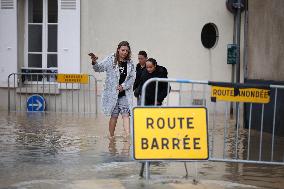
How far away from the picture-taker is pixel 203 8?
60.2 ft

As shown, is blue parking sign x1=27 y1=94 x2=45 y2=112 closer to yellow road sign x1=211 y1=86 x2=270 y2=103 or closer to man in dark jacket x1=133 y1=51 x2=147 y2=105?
man in dark jacket x1=133 y1=51 x2=147 y2=105

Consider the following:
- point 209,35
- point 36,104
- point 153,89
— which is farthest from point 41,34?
point 153,89

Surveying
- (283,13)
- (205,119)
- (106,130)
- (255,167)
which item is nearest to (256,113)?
(283,13)

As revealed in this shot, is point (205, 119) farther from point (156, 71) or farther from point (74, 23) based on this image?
point (74, 23)

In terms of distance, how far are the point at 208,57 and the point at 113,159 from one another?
31.3 ft

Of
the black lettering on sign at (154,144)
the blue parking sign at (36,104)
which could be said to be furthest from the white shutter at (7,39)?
the black lettering on sign at (154,144)

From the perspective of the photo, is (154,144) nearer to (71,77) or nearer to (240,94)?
(240,94)

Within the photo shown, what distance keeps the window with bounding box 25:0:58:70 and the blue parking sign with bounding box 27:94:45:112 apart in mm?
1229

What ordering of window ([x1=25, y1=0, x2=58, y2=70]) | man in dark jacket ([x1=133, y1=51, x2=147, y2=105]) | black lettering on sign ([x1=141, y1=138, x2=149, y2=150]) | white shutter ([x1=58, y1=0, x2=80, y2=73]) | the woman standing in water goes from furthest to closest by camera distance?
1. window ([x1=25, y1=0, x2=58, y2=70])
2. white shutter ([x1=58, y1=0, x2=80, y2=73])
3. man in dark jacket ([x1=133, y1=51, x2=147, y2=105])
4. the woman standing in water
5. black lettering on sign ([x1=141, y1=138, x2=149, y2=150])

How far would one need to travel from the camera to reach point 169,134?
754 centimetres

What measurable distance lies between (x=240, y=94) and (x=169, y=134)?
5.16 ft

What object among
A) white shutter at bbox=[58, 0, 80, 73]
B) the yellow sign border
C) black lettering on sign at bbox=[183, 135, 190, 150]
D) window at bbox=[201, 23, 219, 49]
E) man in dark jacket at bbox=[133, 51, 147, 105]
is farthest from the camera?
window at bbox=[201, 23, 219, 49]

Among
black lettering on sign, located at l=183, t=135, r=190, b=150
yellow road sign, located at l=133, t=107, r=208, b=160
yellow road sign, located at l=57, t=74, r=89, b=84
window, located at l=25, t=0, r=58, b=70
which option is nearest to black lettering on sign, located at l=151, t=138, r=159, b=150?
yellow road sign, located at l=133, t=107, r=208, b=160

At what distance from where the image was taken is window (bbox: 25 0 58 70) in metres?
19.2
